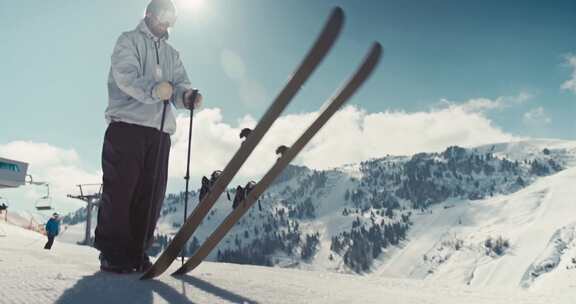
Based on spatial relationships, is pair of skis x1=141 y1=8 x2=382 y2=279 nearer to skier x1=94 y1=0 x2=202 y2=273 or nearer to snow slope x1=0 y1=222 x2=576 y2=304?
snow slope x1=0 y1=222 x2=576 y2=304

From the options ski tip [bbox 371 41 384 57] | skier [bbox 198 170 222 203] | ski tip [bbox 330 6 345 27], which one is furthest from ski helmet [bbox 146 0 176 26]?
ski tip [bbox 371 41 384 57]

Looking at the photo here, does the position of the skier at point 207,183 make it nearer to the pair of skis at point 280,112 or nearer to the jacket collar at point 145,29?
the pair of skis at point 280,112

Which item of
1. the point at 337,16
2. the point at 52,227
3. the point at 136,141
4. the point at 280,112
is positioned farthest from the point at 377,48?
the point at 52,227

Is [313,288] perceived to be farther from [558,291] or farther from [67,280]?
[558,291]

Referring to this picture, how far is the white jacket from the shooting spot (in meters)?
3.68

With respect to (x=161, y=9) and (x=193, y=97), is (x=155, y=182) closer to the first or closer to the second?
(x=193, y=97)

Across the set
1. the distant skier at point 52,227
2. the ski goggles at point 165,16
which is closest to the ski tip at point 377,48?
the ski goggles at point 165,16

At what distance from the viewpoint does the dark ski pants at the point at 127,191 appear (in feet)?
12.1

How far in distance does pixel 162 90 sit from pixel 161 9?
3.35 feet

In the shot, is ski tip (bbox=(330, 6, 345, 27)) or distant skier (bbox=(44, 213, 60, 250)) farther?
distant skier (bbox=(44, 213, 60, 250))

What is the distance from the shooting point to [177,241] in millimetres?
3537

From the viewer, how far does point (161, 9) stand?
13.6 ft

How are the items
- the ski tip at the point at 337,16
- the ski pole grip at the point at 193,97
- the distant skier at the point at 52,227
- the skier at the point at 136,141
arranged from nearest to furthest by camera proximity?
the ski tip at the point at 337,16, the skier at the point at 136,141, the ski pole grip at the point at 193,97, the distant skier at the point at 52,227

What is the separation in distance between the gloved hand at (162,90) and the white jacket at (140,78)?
0.17 feet
